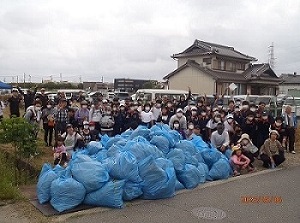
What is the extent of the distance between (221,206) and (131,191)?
146 centimetres

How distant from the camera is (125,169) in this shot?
17.4 ft

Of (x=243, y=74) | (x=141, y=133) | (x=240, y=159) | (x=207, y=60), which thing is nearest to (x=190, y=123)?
(x=240, y=159)

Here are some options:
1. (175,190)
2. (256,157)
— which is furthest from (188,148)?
(256,157)

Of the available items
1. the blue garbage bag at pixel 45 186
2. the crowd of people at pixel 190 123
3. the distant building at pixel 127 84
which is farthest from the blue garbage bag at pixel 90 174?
the distant building at pixel 127 84

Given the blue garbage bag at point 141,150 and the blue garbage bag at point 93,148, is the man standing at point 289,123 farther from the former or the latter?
the blue garbage bag at point 93,148

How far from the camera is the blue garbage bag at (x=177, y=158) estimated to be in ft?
20.4

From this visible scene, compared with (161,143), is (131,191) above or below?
below

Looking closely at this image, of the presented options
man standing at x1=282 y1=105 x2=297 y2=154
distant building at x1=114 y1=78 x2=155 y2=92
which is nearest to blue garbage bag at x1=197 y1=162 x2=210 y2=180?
man standing at x1=282 y1=105 x2=297 y2=154

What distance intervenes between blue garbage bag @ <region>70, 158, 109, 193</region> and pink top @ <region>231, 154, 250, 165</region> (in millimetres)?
3452

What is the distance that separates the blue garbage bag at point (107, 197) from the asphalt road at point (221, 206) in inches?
4.3

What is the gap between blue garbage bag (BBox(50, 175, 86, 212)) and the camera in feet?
16.0

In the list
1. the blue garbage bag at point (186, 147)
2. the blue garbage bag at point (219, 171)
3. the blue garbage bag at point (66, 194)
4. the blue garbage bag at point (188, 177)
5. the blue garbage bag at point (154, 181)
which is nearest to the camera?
the blue garbage bag at point (66, 194)

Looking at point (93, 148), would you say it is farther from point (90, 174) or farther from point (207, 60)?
point (207, 60)

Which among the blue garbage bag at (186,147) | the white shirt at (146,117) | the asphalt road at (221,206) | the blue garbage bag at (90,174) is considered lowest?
the asphalt road at (221,206)
